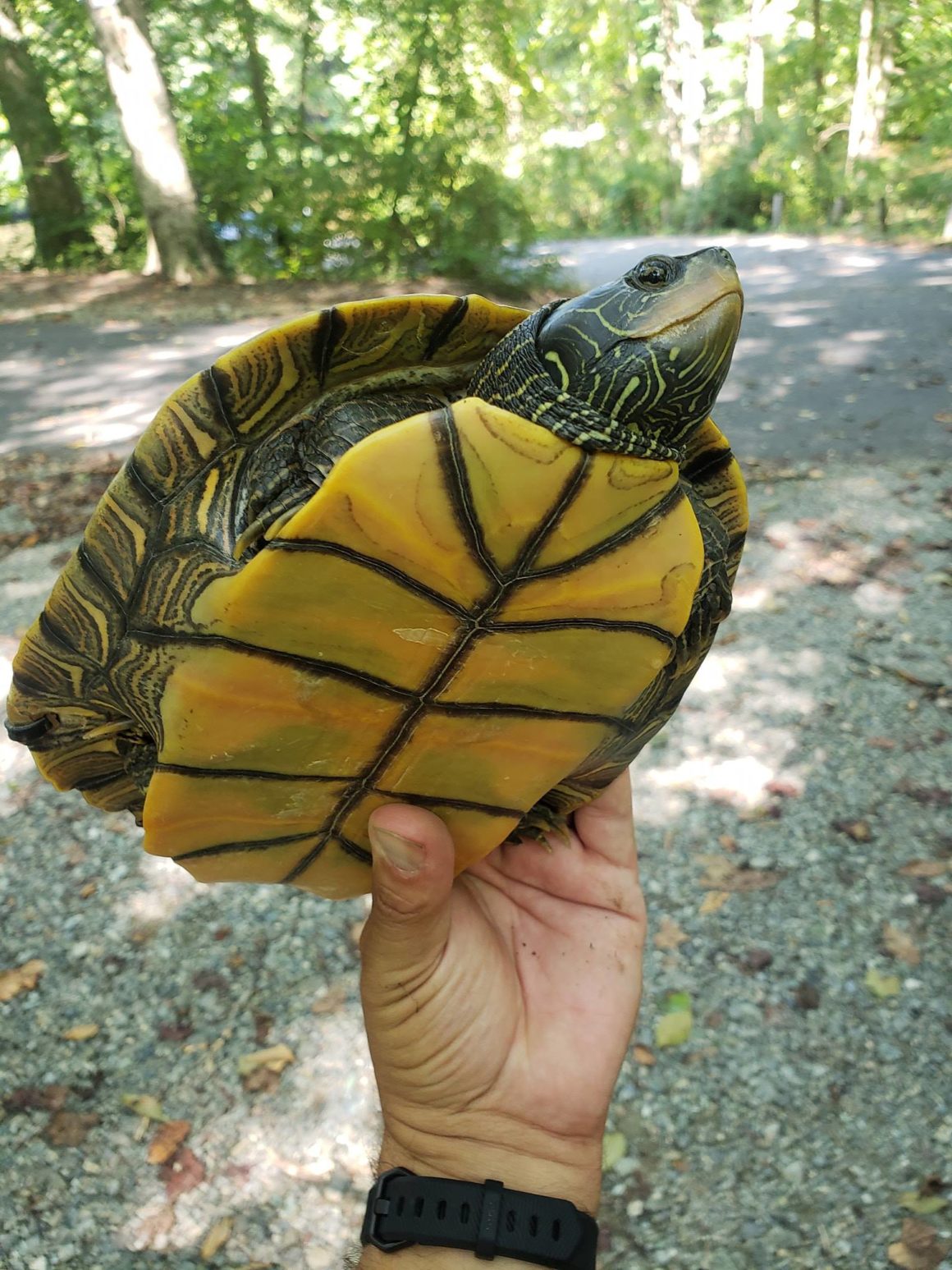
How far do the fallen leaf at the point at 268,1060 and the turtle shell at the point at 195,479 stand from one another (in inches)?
42.2

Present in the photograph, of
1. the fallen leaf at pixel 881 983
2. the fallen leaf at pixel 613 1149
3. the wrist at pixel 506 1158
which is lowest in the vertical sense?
the fallen leaf at pixel 613 1149

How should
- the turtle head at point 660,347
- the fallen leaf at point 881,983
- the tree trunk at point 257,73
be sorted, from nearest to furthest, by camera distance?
1. the turtle head at point 660,347
2. the fallen leaf at point 881,983
3. the tree trunk at point 257,73

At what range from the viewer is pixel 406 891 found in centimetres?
147

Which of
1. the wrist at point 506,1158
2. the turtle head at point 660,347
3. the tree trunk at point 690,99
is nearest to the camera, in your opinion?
the turtle head at point 660,347

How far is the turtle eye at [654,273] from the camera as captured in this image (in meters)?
1.37

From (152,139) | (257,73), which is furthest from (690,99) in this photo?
(152,139)

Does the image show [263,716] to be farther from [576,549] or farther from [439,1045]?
[439,1045]

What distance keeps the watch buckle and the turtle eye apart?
1.55 metres

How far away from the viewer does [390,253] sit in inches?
385

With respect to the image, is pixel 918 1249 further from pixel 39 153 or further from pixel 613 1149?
pixel 39 153

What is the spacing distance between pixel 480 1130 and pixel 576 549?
1.09 meters

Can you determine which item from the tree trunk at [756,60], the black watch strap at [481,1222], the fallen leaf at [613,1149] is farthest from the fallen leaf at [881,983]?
the tree trunk at [756,60]

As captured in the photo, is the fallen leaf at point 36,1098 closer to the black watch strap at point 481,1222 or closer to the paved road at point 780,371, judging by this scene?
the black watch strap at point 481,1222

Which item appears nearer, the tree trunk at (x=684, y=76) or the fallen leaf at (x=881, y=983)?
the fallen leaf at (x=881, y=983)
